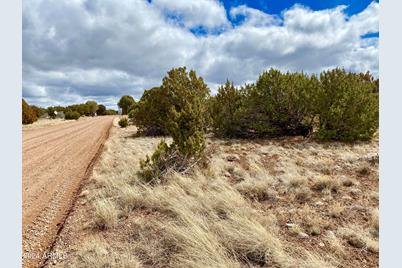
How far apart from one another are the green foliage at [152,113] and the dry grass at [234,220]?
9682 millimetres

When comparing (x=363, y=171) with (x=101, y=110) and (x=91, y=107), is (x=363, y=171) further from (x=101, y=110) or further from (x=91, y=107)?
(x=101, y=110)

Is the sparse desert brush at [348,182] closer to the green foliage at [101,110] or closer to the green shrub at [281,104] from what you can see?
the green shrub at [281,104]

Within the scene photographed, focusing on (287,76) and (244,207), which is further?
(287,76)

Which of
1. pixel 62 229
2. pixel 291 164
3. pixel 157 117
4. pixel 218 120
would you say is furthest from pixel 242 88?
pixel 62 229

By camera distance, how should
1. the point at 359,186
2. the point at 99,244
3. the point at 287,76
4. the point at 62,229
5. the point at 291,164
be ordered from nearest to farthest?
the point at 99,244 < the point at 62,229 < the point at 359,186 < the point at 291,164 < the point at 287,76

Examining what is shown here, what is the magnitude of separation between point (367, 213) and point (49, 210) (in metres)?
5.83

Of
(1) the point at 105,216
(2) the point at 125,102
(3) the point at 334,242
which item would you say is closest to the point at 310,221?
(3) the point at 334,242

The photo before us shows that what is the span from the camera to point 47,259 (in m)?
3.46

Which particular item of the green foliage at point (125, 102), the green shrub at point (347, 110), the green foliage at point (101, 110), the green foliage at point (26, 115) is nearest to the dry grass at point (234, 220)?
the green shrub at point (347, 110)

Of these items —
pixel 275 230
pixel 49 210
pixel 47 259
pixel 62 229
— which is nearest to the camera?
pixel 47 259

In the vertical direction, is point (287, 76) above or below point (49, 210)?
above

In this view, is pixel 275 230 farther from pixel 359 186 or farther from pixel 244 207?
pixel 359 186

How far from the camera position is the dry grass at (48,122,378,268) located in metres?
3.34

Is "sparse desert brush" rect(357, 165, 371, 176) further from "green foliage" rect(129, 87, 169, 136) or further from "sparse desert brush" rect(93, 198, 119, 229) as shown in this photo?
"green foliage" rect(129, 87, 169, 136)
